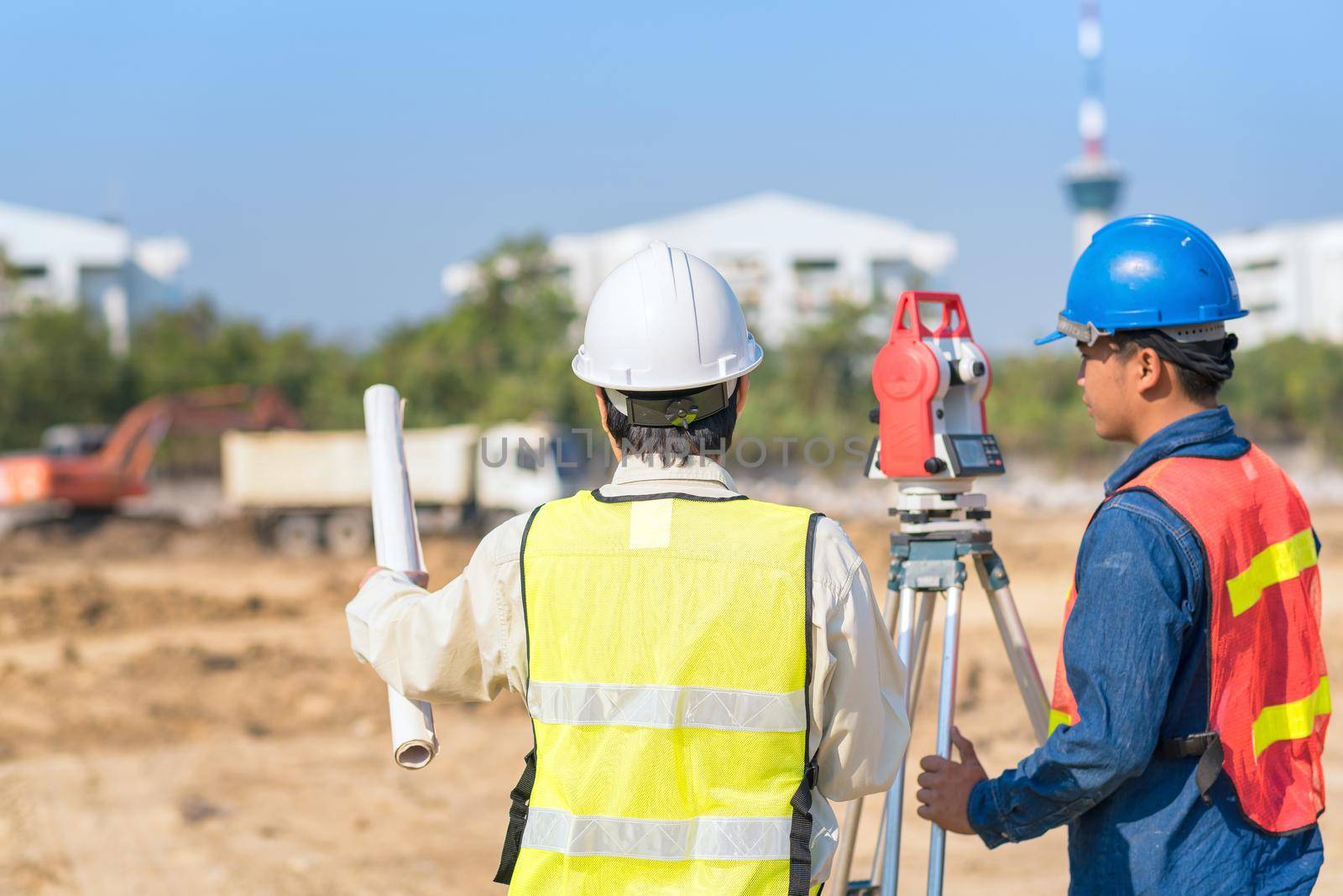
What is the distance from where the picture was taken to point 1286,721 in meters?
1.87

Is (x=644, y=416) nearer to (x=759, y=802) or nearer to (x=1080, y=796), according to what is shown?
(x=759, y=802)

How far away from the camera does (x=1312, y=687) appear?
190cm

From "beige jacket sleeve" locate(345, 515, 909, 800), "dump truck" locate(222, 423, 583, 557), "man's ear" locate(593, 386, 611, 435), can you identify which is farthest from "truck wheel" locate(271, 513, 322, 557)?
"man's ear" locate(593, 386, 611, 435)

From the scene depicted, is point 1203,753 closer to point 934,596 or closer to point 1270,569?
point 1270,569

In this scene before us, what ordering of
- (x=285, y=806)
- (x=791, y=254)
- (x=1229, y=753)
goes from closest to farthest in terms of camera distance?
(x=1229, y=753) → (x=285, y=806) → (x=791, y=254)

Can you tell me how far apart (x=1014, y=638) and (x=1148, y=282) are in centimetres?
84

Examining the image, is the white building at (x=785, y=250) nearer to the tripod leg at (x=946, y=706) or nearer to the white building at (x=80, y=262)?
the white building at (x=80, y=262)

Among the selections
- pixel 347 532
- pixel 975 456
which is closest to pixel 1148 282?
pixel 975 456

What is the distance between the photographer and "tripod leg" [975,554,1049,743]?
2.47 meters

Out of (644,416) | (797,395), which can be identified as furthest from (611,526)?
(797,395)

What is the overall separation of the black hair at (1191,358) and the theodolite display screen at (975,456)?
467 millimetres

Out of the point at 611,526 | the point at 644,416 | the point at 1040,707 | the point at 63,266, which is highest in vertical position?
the point at 63,266

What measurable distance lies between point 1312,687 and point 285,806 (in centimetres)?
534

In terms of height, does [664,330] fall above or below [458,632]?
above
